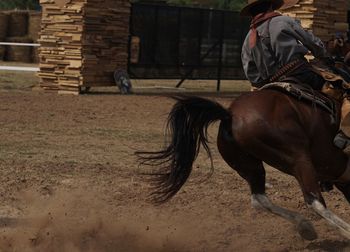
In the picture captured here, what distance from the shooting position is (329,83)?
646cm

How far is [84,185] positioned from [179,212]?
1.33m

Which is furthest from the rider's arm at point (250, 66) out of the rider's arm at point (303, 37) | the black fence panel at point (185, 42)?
the black fence panel at point (185, 42)

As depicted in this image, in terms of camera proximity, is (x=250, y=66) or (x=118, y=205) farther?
(x=118, y=205)

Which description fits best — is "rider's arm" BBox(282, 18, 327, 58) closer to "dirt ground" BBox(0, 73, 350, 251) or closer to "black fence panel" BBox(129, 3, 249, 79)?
"dirt ground" BBox(0, 73, 350, 251)

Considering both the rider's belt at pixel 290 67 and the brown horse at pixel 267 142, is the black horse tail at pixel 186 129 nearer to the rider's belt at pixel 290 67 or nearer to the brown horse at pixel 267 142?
the brown horse at pixel 267 142

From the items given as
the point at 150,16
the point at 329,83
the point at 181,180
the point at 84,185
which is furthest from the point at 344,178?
the point at 150,16

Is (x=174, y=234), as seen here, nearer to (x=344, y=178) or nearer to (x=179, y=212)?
(x=179, y=212)

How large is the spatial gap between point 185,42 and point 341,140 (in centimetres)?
1645

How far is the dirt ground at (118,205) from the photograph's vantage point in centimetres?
677

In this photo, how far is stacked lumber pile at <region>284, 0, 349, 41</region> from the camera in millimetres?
17875

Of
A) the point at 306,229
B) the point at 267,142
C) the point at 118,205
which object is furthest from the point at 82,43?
the point at 306,229

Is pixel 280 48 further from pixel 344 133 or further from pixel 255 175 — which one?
pixel 255 175

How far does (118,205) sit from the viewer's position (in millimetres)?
7793

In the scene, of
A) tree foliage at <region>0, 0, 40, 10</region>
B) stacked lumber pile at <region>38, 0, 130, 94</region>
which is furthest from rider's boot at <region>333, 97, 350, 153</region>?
tree foliage at <region>0, 0, 40, 10</region>
